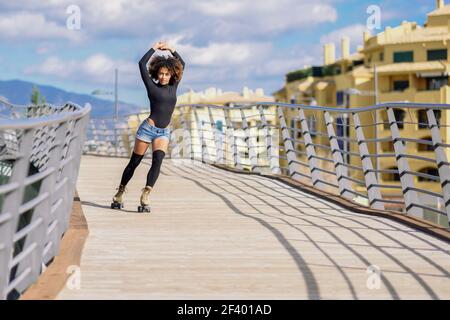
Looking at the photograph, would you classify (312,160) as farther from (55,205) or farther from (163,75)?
(55,205)

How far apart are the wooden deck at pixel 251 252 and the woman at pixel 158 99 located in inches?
24.5

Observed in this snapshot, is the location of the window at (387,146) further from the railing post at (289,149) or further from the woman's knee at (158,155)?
the woman's knee at (158,155)

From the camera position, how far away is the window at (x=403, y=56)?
8131 cm

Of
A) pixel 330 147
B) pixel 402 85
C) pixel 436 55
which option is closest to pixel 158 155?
pixel 330 147

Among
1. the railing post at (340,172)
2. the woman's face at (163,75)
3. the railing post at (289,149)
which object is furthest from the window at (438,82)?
the woman's face at (163,75)

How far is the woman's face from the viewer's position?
1073 centimetres

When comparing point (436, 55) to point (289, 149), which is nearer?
point (289, 149)

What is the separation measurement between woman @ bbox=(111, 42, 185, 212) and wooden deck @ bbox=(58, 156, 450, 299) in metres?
0.62

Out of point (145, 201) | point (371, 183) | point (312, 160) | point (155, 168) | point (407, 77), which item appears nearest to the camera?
point (155, 168)

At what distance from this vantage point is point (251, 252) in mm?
8305

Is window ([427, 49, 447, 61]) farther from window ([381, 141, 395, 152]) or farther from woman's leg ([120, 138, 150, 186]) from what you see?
woman's leg ([120, 138, 150, 186])

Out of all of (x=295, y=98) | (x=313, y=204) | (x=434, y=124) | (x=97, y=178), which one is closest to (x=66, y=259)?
(x=434, y=124)

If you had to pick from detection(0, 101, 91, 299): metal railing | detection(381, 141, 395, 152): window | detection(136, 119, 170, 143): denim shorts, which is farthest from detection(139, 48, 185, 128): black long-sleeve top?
detection(381, 141, 395, 152): window

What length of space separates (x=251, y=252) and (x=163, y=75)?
297 centimetres
